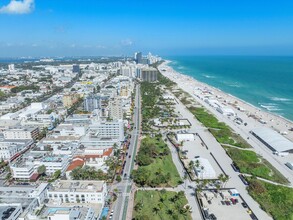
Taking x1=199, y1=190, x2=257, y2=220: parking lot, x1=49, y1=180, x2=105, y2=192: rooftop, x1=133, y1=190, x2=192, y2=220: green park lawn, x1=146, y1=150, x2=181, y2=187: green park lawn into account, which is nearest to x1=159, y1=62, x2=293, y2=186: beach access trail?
x1=199, y1=190, x2=257, y2=220: parking lot

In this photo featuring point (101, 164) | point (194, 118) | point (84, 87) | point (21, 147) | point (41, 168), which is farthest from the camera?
point (84, 87)

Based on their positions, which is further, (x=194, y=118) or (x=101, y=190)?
(x=194, y=118)

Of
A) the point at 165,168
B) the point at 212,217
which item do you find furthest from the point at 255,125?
the point at 212,217

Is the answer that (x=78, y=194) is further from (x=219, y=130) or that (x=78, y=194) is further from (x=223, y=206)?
(x=219, y=130)

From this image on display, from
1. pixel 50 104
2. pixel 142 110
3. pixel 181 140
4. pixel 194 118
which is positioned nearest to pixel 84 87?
pixel 50 104

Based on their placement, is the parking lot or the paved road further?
the paved road

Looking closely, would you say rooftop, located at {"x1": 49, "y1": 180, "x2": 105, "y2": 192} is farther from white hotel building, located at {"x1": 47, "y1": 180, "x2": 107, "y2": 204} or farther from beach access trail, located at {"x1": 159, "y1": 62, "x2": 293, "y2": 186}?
beach access trail, located at {"x1": 159, "y1": 62, "x2": 293, "y2": 186}

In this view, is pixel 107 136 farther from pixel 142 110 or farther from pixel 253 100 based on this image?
pixel 253 100
